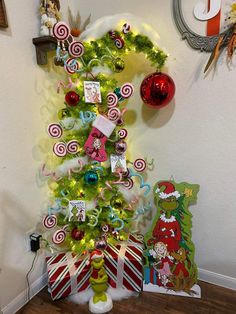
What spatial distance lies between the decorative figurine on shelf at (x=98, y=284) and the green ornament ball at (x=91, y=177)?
0.41m

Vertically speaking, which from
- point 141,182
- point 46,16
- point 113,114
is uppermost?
point 46,16

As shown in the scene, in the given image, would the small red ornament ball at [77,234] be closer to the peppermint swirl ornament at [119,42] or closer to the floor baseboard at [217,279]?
the floor baseboard at [217,279]

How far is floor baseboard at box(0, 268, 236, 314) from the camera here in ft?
5.12

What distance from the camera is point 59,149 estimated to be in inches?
60.2

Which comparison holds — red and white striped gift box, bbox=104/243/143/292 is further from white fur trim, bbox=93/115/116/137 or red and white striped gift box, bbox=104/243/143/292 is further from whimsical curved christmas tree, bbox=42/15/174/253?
white fur trim, bbox=93/115/116/137

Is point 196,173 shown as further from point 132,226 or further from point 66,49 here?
point 66,49

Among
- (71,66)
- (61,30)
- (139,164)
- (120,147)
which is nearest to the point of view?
(61,30)

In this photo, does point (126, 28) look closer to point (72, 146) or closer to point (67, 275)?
point (72, 146)

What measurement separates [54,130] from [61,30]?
0.54 meters

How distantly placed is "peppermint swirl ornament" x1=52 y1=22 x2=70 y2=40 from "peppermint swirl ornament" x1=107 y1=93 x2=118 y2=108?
1.27ft

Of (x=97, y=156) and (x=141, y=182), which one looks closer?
(x=97, y=156)

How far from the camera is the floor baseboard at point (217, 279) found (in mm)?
1693

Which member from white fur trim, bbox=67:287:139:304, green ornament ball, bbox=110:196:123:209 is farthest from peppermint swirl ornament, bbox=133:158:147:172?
white fur trim, bbox=67:287:139:304

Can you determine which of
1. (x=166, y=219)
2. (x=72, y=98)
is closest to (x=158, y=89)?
(x=72, y=98)
